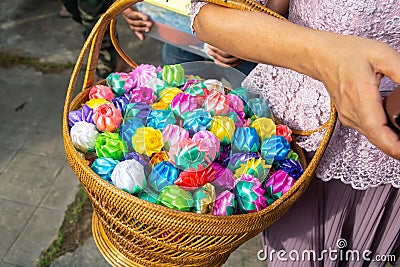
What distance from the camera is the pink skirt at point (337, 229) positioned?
3.90 ft

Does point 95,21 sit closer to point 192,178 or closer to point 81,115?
point 81,115

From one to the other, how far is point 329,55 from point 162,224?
15.4 inches

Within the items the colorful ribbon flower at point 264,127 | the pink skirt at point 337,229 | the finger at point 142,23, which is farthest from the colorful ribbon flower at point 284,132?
the finger at point 142,23

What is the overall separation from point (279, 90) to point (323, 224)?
13.1 inches

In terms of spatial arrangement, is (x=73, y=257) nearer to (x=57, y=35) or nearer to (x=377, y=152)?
(x=377, y=152)

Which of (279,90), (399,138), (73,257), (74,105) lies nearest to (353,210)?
(279,90)

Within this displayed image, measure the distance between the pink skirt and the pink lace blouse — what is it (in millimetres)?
53

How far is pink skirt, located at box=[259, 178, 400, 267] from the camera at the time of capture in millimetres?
1188

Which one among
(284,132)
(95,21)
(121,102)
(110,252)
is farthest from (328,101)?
(95,21)

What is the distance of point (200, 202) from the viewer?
0.97 metres

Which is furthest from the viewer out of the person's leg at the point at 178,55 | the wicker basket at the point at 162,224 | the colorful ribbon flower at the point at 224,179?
the person's leg at the point at 178,55

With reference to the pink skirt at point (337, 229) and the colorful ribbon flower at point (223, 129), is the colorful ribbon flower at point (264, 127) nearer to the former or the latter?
the colorful ribbon flower at point (223, 129)

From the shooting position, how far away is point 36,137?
8.00ft

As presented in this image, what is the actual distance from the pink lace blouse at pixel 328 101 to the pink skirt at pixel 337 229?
5cm
